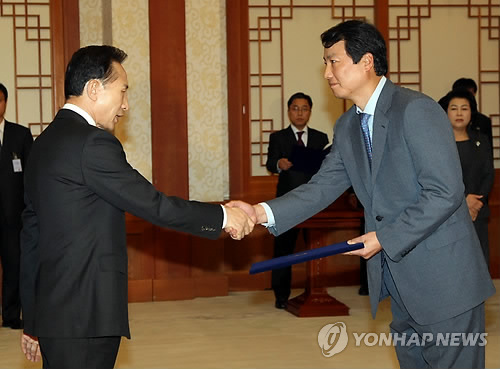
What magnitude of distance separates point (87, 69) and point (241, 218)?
2.52 ft

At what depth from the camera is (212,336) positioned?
16.3 ft

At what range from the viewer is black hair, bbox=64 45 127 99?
7.78 ft

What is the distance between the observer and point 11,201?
523cm

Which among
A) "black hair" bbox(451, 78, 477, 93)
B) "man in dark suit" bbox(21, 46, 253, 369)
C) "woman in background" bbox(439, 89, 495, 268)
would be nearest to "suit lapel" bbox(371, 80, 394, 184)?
"man in dark suit" bbox(21, 46, 253, 369)

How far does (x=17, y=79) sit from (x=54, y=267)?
4239 mm

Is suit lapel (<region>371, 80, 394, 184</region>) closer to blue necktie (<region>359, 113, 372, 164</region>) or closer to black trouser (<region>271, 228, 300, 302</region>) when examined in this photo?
blue necktie (<region>359, 113, 372, 164</region>)

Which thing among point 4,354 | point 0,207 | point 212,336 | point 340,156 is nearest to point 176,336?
point 212,336

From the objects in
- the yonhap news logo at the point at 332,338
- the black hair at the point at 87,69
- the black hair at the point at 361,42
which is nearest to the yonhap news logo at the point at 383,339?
the yonhap news logo at the point at 332,338

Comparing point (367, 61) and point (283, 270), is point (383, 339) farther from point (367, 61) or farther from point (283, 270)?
point (367, 61)

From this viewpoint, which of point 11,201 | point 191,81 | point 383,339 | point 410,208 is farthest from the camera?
point 191,81

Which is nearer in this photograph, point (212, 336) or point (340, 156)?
point (340, 156)

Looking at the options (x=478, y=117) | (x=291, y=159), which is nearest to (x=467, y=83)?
(x=478, y=117)

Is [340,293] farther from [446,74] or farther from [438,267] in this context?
[438,267]

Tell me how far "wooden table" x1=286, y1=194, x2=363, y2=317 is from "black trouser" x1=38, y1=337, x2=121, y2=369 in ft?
10.9
